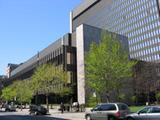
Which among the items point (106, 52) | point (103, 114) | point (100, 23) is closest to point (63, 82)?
point (106, 52)

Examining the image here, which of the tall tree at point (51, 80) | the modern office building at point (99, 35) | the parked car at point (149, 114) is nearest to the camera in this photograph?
the parked car at point (149, 114)

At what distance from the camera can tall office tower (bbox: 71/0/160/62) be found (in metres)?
132

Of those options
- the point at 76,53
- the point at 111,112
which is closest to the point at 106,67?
the point at 111,112

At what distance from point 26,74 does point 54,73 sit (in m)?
44.1

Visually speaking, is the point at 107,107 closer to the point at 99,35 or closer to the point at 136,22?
the point at 99,35

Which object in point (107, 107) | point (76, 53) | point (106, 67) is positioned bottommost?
point (107, 107)

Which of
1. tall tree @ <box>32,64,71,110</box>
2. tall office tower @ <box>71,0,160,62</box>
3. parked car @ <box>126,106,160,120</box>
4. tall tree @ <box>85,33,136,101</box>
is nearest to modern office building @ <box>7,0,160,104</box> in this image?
tall office tower @ <box>71,0,160,62</box>

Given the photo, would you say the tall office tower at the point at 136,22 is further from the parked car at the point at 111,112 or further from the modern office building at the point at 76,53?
the parked car at the point at 111,112

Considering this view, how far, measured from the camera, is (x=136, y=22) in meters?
141

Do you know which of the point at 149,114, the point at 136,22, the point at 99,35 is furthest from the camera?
the point at 136,22

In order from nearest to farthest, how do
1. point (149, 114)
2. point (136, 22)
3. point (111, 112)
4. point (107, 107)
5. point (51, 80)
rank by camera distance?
point (149, 114) → point (111, 112) → point (107, 107) → point (51, 80) → point (136, 22)

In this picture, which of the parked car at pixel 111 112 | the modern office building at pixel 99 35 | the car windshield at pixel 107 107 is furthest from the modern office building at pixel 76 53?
the car windshield at pixel 107 107

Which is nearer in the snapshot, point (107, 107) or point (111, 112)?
point (111, 112)

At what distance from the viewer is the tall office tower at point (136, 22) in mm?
132125
